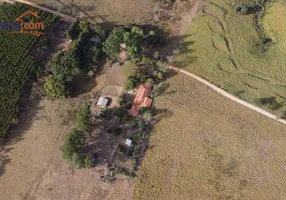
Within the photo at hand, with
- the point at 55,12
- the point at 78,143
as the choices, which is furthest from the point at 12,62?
the point at 78,143

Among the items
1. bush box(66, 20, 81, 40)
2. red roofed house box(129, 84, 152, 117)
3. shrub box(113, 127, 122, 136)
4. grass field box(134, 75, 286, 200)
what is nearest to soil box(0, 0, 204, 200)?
red roofed house box(129, 84, 152, 117)

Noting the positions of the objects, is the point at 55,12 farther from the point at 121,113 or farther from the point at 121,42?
the point at 121,113

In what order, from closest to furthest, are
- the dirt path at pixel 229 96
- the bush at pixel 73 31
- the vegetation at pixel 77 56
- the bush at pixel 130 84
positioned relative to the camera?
1. the dirt path at pixel 229 96
2. the bush at pixel 130 84
3. the vegetation at pixel 77 56
4. the bush at pixel 73 31

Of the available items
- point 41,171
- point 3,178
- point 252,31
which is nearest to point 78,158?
point 41,171

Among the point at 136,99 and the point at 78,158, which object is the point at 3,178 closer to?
the point at 78,158

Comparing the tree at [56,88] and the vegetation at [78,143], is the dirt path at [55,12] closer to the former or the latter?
the tree at [56,88]

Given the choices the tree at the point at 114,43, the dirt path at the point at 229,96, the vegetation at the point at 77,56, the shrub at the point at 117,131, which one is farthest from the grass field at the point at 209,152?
the vegetation at the point at 77,56

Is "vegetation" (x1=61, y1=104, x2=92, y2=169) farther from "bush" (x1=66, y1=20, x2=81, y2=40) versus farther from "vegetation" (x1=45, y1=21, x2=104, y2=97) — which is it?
"bush" (x1=66, y1=20, x2=81, y2=40)
